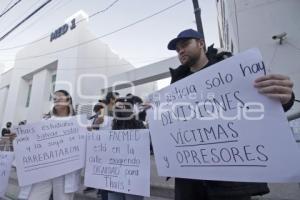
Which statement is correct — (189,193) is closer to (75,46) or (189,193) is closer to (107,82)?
(107,82)

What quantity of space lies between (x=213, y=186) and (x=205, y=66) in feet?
2.56

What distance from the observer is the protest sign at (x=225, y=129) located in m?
1.23

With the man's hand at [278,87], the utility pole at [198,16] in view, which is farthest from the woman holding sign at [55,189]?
the utility pole at [198,16]

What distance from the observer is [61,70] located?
13.1m

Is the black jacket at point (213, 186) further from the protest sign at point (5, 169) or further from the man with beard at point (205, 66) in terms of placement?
the protest sign at point (5, 169)

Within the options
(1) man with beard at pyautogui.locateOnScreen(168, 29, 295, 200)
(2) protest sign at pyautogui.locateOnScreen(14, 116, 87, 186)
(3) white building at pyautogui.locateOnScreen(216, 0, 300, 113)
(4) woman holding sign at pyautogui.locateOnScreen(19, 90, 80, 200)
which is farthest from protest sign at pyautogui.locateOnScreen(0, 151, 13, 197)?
(3) white building at pyautogui.locateOnScreen(216, 0, 300, 113)

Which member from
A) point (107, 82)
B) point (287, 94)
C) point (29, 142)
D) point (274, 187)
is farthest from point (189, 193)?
point (107, 82)

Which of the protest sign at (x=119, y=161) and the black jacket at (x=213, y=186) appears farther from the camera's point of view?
the protest sign at (x=119, y=161)

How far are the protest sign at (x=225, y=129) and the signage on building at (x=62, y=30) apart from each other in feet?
42.5

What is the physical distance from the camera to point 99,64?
13594 millimetres

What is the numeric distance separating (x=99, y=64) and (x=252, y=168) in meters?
12.9

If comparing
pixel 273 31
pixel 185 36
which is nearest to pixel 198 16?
pixel 273 31

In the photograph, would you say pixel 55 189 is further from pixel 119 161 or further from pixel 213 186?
pixel 213 186

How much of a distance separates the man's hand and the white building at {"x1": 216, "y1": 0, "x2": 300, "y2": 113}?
4.80 m
